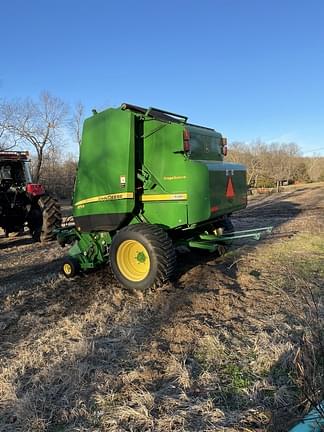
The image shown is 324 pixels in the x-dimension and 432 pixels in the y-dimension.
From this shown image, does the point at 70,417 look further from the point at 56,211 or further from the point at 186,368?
the point at 56,211

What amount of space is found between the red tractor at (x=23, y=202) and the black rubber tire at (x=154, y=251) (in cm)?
525

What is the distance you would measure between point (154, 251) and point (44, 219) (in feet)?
18.9

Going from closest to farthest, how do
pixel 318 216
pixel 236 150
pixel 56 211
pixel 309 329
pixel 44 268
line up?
pixel 309 329, pixel 44 268, pixel 56 211, pixel 318 216, pixel 236 150

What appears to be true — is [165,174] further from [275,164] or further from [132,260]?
[275,164]

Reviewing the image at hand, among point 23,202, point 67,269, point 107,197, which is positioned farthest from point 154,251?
point 23,202

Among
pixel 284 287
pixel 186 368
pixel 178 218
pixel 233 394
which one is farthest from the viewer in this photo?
pixel 178 218

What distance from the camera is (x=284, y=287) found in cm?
524

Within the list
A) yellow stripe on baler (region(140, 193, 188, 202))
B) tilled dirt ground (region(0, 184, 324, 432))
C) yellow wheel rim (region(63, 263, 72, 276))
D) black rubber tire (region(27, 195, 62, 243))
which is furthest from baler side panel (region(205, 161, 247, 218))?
black rubber tire (region(27, 195, 62, 243))

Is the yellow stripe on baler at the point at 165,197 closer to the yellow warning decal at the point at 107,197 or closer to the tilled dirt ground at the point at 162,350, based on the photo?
the yellow warning decal at the point at 107,197

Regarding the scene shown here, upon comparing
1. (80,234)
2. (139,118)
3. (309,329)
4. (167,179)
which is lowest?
(309,329)

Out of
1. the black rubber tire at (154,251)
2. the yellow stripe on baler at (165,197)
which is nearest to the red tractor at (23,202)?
the yellow stripe on baler at (165,197)

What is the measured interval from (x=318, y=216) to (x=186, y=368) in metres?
10.4

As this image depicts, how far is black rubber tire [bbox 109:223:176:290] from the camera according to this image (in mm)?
5289

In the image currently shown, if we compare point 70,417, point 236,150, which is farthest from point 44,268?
point 236,150
